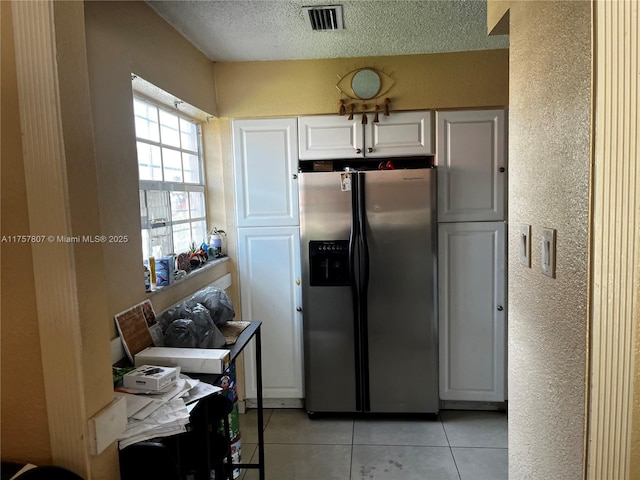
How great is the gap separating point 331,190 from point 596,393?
2.12m

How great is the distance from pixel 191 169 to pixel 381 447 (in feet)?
7.10

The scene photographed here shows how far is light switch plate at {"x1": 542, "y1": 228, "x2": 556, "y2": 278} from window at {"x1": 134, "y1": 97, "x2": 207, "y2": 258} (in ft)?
5.90

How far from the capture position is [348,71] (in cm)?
296

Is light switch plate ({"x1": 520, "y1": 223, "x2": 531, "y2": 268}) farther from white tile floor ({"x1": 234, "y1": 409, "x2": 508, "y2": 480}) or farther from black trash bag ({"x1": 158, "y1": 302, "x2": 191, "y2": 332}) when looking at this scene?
white tile floor ({"x1": 234, "y1": 409, "x2": 508, "y2": 480})

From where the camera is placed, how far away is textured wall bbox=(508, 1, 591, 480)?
36.3 inches

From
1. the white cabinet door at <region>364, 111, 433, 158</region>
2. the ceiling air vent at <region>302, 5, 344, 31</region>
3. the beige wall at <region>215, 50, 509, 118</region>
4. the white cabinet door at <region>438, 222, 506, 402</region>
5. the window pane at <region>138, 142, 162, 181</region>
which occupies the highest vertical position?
the ceiling air vent at <region>302, 5, 344, 31</region>

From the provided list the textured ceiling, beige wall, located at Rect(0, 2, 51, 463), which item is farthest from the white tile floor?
the textured ceiling

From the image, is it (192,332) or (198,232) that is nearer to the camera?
(192,332)

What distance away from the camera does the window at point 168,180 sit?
7.37ft

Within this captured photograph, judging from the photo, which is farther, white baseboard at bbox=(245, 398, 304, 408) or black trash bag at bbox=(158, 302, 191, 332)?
white baseboard at bbox=(245, 398, 304, 408)

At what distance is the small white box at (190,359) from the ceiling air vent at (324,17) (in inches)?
67.3

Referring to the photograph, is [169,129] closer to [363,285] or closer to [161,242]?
[161,242]

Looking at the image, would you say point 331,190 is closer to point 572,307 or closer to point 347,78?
point 347,78

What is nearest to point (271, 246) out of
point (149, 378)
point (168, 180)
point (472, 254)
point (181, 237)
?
point (181, 237)
